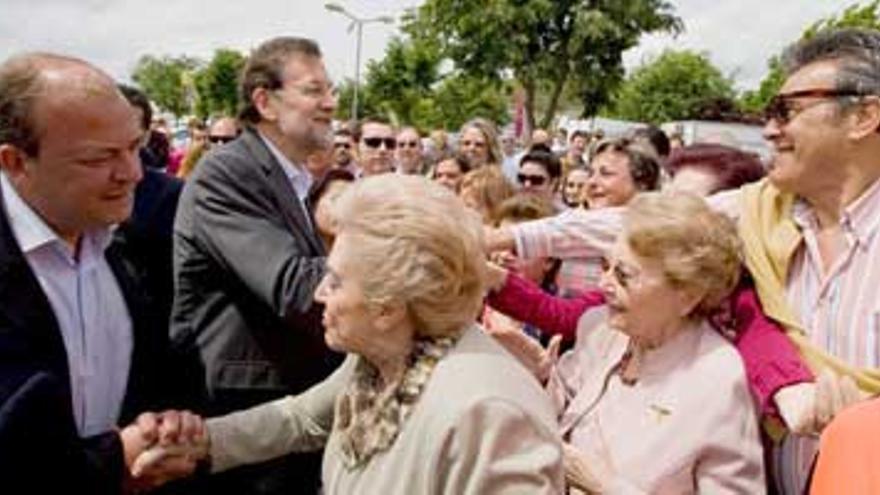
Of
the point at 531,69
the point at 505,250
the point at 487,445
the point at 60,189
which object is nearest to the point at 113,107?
the point at 60,189

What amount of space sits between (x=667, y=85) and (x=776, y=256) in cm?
7463

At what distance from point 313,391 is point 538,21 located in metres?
39.6

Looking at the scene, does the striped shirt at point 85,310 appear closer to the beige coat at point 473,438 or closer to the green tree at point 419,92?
the beige coat at point 473,438

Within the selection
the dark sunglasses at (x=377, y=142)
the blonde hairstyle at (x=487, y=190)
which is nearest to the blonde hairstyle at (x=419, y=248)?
the blonde hairstyle at (x=487, y=190)

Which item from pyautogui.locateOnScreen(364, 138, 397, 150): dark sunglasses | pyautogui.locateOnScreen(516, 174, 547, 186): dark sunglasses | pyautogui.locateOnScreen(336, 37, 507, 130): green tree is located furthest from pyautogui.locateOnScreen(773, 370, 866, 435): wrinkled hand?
pyautogui.locateOnScreen(336, 37, 507, 130): green tree

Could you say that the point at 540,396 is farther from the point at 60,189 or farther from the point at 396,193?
the point at 60,189

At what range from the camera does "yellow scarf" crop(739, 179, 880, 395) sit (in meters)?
2.54

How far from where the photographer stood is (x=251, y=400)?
328cm

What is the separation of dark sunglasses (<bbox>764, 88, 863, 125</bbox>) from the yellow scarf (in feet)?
0.64

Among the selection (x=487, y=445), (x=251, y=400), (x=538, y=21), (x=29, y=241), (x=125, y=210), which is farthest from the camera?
(x=538, y=21)

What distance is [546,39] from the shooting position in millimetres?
41938

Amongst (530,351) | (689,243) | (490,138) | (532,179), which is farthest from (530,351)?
(490,138)

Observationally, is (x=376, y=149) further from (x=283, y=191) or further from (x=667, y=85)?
(x=667, y=85)

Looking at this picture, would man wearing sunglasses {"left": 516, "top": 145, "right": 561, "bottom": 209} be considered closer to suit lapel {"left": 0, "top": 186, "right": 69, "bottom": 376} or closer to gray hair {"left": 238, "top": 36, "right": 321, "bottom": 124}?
gray hair {"left": 238, "top": 36, "right": 321, "bottom": 124}
